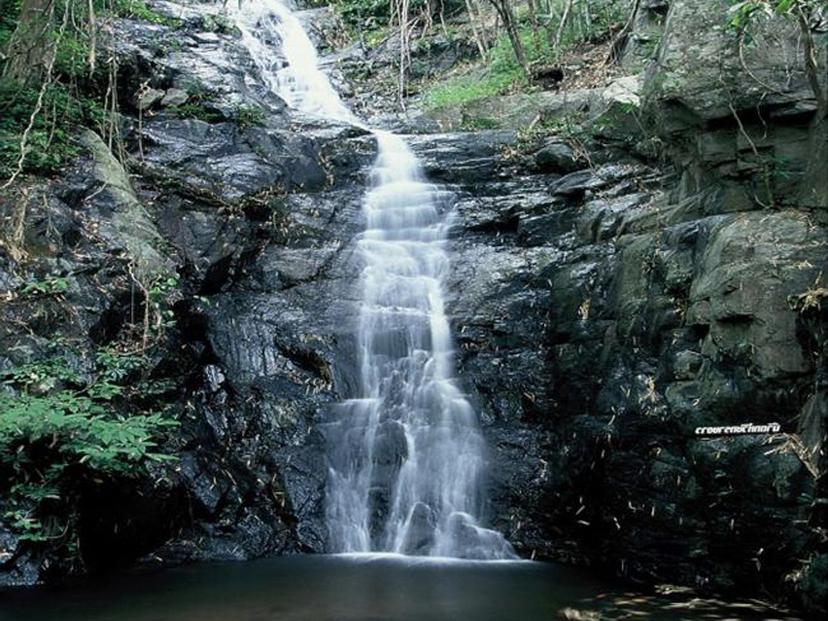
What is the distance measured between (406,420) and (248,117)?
508 cm

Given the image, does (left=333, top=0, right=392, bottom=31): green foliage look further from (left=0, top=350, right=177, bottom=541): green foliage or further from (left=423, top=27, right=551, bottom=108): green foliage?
(left=0, top=350, right=177, bottom=541): green foliage

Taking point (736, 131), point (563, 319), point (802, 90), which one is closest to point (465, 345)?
point (563, 319)

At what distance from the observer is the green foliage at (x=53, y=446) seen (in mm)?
5848

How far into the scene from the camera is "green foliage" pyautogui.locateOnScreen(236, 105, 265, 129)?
1046cm

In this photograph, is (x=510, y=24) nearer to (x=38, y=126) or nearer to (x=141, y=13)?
(x=141, y=13)

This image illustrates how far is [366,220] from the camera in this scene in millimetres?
9898

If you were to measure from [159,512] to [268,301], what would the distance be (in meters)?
2.70

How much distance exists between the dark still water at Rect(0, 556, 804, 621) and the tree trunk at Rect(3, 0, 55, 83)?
5425 mm

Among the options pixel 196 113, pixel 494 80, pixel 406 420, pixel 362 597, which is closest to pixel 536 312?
pixel 406 420

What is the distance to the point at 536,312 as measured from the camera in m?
8.19

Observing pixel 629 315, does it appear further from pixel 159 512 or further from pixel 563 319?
pixel 159 512

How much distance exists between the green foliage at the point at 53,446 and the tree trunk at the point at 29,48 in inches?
147

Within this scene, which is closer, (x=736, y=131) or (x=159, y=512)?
(x=736, y=131)

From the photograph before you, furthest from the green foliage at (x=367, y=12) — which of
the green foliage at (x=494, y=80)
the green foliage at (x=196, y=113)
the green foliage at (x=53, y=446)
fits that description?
the green foliage at (x=53, y=446)
